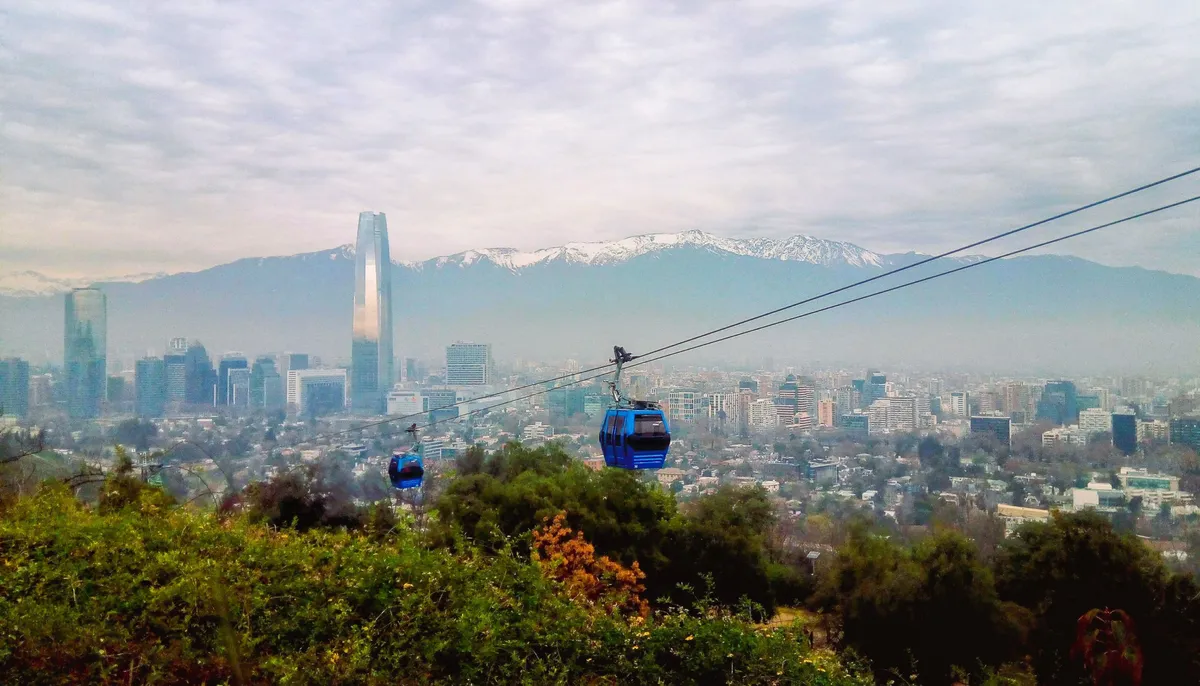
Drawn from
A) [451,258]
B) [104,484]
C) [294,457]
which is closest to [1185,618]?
[104,484]

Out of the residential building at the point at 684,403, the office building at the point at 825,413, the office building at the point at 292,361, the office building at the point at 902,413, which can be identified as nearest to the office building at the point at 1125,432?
the office building at the point at 902,413

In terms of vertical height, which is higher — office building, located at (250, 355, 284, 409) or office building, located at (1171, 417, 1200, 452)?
office building, located at (250, 355, 284, 409)

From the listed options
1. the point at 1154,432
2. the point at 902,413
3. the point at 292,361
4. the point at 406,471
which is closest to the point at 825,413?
the point at 902,413

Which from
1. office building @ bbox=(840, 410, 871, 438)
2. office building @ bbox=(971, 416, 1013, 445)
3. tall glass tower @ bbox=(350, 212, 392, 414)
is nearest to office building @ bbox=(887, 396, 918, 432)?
office building @ bbox=(840, 410, 871, 438)

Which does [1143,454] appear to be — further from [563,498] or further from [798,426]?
[563,498]

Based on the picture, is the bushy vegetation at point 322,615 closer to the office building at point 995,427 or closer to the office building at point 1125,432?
the office building at point 1125,432

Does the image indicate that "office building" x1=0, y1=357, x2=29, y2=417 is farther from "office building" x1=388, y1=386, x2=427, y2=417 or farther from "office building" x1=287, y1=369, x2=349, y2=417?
"office building" x1=388, y1=386, x2=427, y2=417
